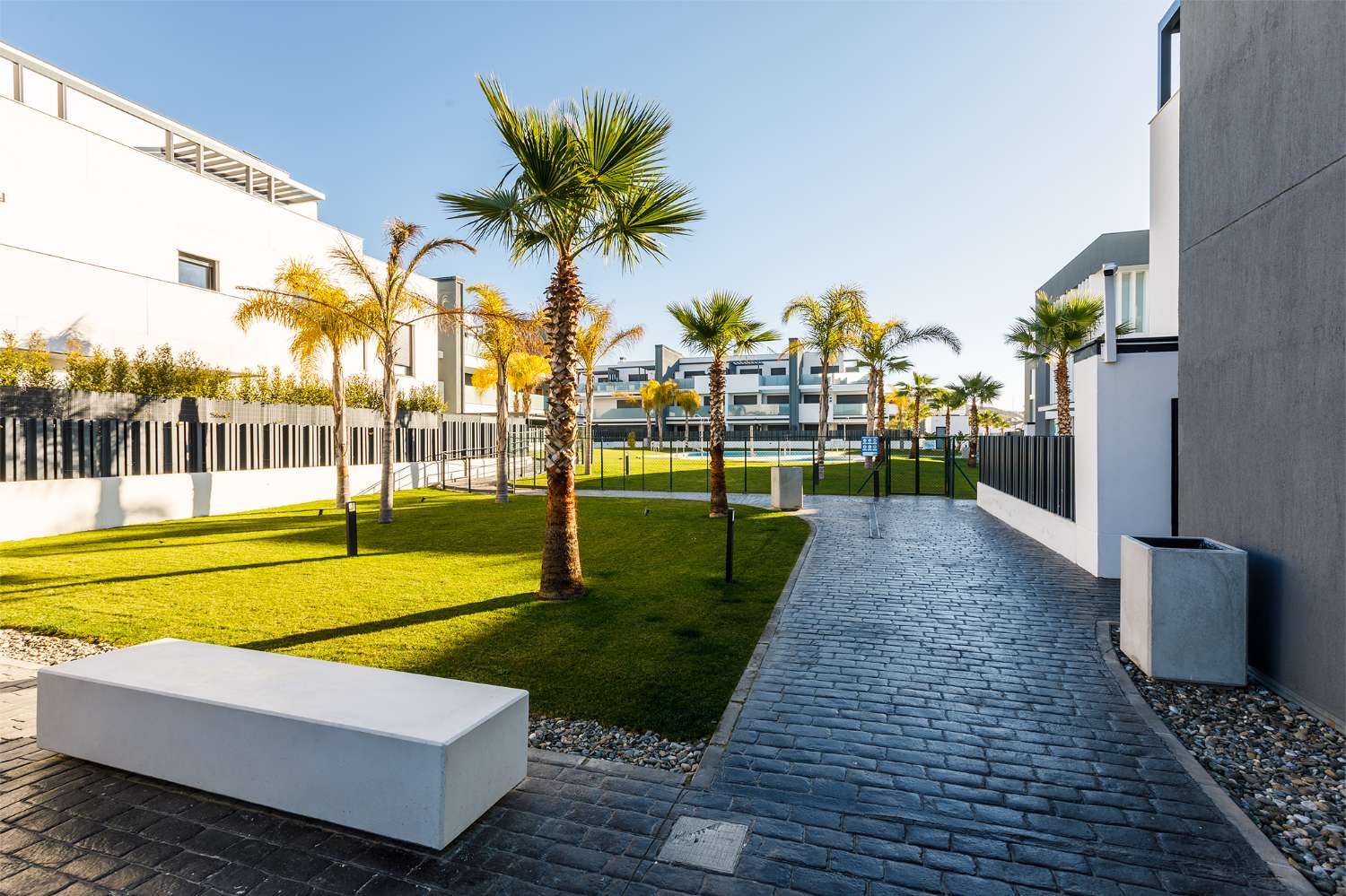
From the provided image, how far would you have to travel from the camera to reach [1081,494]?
9.91 m

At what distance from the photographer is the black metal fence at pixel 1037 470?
1081 cm

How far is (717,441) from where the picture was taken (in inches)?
603

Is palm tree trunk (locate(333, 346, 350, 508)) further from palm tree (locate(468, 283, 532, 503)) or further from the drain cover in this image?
the drain cover

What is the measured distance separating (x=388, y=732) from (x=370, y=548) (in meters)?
10.2

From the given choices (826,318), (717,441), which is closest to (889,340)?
(826,318)

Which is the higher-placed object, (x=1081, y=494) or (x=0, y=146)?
(x=0, y=146)

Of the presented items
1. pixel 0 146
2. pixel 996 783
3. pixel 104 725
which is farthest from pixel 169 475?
pixel 996 783

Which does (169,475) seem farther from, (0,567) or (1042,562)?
(1042,562)

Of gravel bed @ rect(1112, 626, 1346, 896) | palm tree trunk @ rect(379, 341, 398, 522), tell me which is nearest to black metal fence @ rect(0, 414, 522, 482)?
palm tree trunk @ rect(379, 341, 398, 522)

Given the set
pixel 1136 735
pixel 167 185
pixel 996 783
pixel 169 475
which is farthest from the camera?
pixel 167 185

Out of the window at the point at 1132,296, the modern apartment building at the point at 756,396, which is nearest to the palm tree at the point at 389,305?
the window at the point at 1132,296

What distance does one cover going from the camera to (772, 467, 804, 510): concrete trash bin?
17.1 metres

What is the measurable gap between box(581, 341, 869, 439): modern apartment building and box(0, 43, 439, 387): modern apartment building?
41754mm

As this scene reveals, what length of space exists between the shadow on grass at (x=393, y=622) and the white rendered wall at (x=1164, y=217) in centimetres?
1322
